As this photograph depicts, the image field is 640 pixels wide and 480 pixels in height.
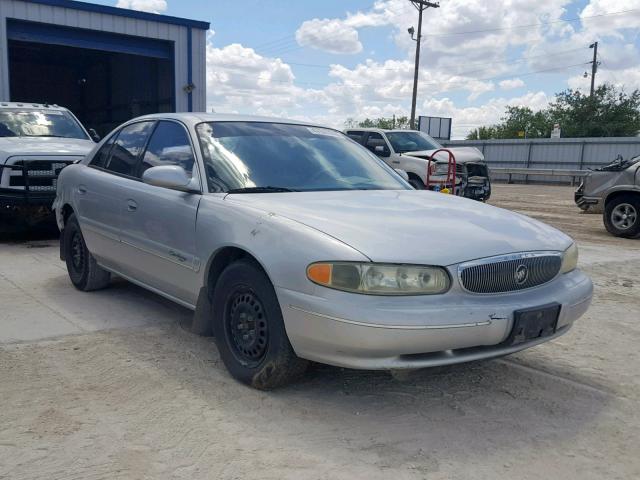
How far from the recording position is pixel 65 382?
146 inches

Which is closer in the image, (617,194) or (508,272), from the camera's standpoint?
(508,272)

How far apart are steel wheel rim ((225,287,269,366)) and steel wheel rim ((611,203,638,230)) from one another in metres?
9.09

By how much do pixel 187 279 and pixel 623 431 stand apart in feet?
8.70

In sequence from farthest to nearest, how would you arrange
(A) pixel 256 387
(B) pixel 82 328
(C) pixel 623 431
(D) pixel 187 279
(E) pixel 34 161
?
(E) pixel 34 161
(B) pixel 82 328
(D) pixel 187 279
(A) pixel 256 387
(C) pixel 623 431

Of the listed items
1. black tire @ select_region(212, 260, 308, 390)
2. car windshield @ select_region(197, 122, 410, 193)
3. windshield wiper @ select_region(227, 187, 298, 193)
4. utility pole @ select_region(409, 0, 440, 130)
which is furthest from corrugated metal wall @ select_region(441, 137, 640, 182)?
black tire @ select_region(212, 260, 308, 390)

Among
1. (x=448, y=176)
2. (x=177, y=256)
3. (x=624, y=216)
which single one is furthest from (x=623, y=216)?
(x=177, y=256)

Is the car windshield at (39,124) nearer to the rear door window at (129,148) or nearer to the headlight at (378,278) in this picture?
the rear door window at (129,148)

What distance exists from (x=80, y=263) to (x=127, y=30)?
12990 mm

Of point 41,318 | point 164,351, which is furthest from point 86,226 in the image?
point 164,351

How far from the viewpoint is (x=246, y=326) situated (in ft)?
11.8

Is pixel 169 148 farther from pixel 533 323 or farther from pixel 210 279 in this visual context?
pixel 533 323

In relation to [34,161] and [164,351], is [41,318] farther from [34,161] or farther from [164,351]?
[34,161]

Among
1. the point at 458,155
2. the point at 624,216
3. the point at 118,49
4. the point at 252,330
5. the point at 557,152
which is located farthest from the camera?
the point at 557,152

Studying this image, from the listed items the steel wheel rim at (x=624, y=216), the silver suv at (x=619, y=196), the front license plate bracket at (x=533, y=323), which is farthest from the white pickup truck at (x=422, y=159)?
the front license plate bracket at (x=533, y=323)
